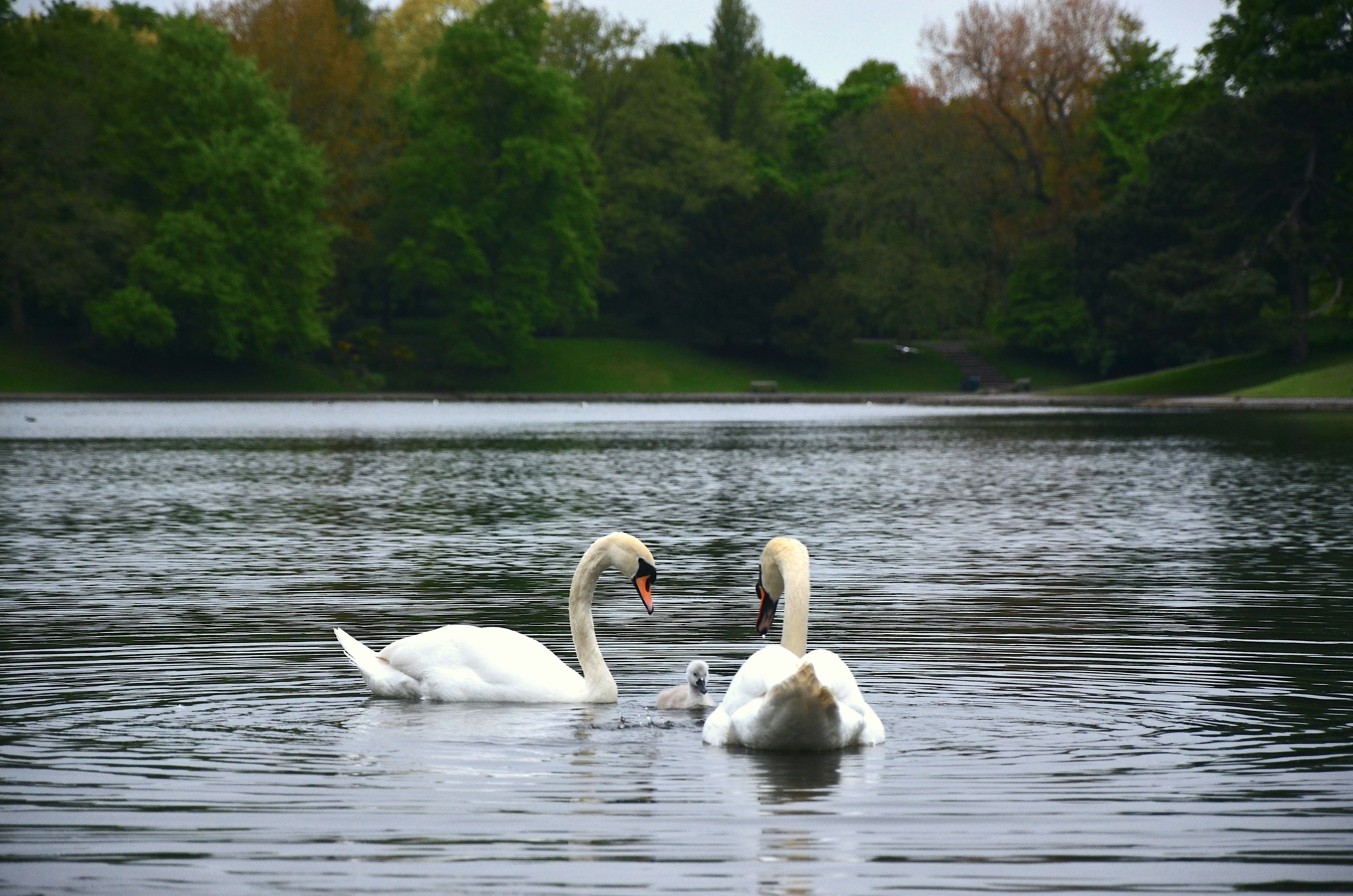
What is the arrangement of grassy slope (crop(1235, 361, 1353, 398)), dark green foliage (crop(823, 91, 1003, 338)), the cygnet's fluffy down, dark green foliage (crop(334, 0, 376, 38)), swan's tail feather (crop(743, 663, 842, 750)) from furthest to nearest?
dark green foliage (crop(334, 0, 376, 38))
dark green foliage (crop(823, 91, 1003, 338))
grassy slope (crop(1235, 361, 1353, 398))
the cygnet's fluffy down
swan's tail feather (crop(743, 663, 842, 750))

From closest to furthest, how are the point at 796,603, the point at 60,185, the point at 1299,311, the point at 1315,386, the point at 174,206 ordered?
the point at 796,603, the point at 1315,386, the point at 1299,311, the point at 60,185, the point at 174,206

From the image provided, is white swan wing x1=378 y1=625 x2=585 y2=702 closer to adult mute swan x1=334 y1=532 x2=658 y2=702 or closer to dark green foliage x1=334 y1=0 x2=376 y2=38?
adult mute swan x1=334 y1=532 x2=658 y2=702

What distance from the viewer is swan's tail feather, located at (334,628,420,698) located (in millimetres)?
10680

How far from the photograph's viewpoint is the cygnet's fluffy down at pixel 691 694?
32.9 feet

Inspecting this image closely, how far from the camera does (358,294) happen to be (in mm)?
93625

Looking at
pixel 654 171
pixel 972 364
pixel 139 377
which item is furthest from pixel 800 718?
pixel 654 171

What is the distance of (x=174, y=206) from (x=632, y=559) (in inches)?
2921

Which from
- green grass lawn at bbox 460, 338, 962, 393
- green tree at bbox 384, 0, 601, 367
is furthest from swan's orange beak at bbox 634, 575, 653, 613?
green tree at bbox 384, 0, 601, 367

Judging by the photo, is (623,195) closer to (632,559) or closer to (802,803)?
(632,559)

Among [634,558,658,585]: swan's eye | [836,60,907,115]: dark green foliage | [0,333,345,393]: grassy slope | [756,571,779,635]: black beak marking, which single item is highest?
[836,60,907,115]: dark green foliage

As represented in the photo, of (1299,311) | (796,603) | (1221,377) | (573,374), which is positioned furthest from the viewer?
(573,374)

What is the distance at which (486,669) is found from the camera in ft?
34.7

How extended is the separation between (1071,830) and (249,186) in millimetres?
76784

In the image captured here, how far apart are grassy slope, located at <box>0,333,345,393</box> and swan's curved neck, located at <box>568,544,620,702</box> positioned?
6766cm
